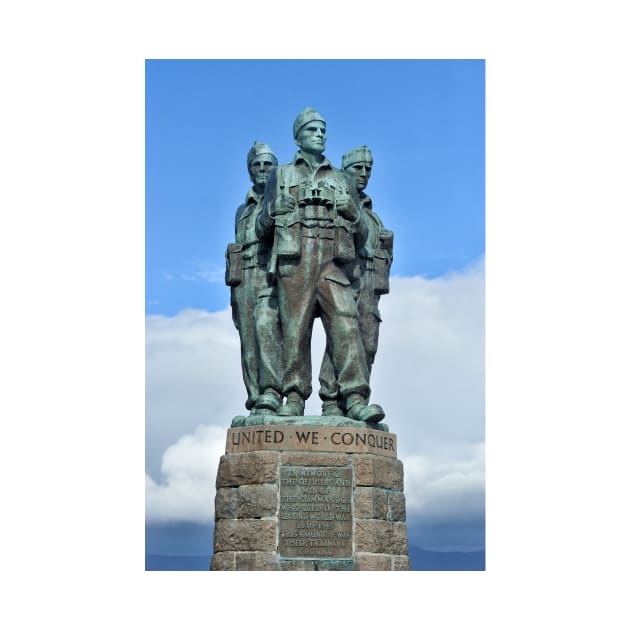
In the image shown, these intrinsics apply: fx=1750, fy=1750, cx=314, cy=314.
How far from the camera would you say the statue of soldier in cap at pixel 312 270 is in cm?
2238

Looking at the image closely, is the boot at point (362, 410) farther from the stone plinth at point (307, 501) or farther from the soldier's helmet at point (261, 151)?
the soldier's helmet at point (261, 151)

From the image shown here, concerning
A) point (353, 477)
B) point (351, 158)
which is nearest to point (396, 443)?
point (353, 477)

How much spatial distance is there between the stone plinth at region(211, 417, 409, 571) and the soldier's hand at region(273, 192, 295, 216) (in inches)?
106

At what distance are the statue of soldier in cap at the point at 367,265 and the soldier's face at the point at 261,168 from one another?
1.01 meters

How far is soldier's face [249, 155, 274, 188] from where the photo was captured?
23.8 meters

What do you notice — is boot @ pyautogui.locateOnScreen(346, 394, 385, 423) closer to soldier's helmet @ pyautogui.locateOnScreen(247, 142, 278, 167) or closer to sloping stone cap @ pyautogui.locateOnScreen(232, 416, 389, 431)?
sloping stone cap @ pyautogui.locateOnScreen(232, 416, 389, 431)

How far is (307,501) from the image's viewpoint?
21.5 meters

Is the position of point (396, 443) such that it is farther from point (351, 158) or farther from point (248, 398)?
point (351, 158)

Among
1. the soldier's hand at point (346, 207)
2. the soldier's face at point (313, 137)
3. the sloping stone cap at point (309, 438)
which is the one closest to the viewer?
the sloping stone cap at point (309, 438)

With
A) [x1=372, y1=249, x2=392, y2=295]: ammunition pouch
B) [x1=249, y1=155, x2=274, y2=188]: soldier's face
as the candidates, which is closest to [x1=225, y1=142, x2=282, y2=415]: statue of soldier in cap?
[x1=249, y1=155, x2=274, y2=188]: soldier's face

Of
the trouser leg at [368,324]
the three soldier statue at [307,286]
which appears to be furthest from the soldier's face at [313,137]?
the trouser leg at [368,324]

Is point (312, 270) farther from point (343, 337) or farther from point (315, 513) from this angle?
point (315, 513)

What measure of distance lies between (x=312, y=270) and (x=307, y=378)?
1400 millimetres
